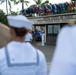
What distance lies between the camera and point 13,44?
9.27ft

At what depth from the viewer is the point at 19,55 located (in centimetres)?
282

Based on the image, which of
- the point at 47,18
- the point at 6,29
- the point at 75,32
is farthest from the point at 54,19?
the point at 75,32

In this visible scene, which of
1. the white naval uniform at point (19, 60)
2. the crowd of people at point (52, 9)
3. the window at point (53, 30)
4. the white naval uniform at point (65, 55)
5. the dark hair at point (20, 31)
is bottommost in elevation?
the window at point (53, 30)

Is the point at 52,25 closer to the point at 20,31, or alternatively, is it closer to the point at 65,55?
the point at 20,31

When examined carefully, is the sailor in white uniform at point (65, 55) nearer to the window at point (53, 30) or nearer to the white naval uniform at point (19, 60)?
the white naval uniform at point (19, 60)

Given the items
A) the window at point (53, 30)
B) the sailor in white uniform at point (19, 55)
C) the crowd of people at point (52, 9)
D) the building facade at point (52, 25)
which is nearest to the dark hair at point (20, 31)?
the sailor in white uniform at point (19, 55)

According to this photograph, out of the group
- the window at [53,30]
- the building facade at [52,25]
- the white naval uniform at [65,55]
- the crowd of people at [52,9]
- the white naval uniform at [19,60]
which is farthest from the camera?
the window at [53,30]

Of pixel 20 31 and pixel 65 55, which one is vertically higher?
pixel 65 55

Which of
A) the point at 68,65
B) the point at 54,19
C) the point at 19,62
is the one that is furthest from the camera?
the point at 54,19

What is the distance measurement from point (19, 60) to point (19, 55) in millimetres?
46

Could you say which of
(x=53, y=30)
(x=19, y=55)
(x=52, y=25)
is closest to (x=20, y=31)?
(x=19, y=55)

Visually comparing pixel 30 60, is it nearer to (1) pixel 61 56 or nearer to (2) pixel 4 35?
(2) pixel 4 35

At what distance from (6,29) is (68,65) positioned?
8.47 ft

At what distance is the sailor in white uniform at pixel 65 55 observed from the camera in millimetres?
1345
